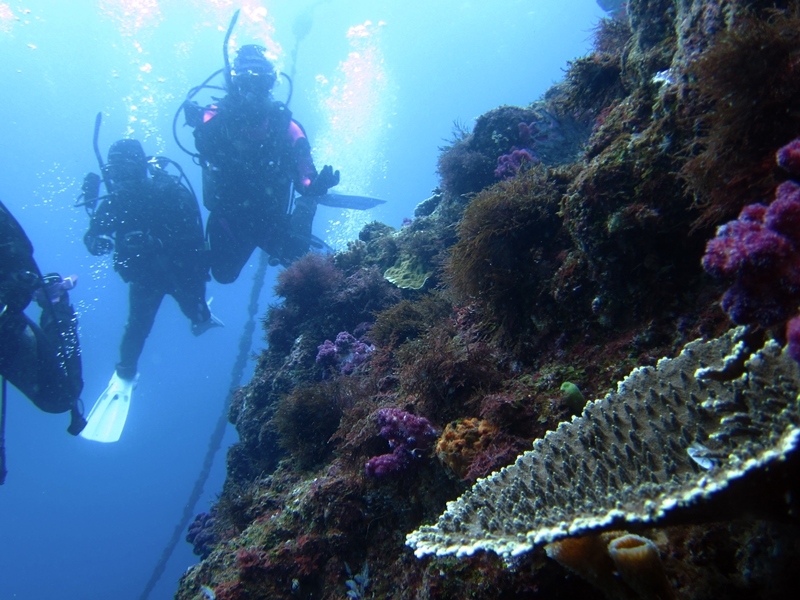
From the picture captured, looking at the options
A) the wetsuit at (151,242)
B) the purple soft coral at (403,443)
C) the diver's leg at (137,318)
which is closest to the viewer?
the purple soft coral at (403,443)

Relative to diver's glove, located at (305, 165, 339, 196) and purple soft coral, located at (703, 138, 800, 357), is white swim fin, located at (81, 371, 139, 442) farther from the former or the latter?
purple soft coral, located at (703, 138, 800, 357)

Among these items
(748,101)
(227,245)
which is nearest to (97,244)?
(227,245)

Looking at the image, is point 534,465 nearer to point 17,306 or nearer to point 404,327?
point 404,327

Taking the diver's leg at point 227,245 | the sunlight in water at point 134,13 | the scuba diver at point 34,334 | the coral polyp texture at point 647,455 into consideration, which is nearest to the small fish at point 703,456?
the coral polyp texture at point 647,455

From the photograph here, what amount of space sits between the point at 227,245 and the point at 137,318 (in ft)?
14.6

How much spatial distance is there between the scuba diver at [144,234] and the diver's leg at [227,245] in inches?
17.7

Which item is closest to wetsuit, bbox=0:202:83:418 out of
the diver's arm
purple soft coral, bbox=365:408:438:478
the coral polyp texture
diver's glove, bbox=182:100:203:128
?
diver's glove, bbox=182:100:203:128

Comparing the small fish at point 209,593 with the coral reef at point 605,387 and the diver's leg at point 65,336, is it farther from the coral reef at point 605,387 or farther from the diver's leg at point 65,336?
the diver's leg at point 65,336

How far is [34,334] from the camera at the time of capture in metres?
10.5

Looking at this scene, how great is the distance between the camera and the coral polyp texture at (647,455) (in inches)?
57.5

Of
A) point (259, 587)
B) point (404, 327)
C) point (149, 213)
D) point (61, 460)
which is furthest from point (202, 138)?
point (61, 460)

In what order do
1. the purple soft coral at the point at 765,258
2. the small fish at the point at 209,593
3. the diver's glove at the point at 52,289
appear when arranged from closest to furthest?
the purple soft coral at the point at 765,258, the small fish at the point at 209,593, the diver's glove at the point at 52,289

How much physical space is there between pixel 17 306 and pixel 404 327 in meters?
9.92

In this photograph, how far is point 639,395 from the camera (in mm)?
2430
